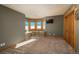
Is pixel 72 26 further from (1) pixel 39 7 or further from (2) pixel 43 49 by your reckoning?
(1) pixel 39 7

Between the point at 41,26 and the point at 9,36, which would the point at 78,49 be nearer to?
the point at 9,36

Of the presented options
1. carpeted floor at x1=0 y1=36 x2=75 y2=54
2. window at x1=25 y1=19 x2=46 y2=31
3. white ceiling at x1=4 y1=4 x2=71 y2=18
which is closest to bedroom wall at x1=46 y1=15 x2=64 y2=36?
window at x1=25 y1=19 x2=46 y2=31

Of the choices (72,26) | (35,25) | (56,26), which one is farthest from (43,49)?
(35,25)

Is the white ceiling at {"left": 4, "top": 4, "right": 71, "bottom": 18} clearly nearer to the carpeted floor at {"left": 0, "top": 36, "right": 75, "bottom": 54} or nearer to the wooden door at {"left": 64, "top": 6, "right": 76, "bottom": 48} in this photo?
the wooden door at {"left": 64, "top": 6, "right": 76, "bottom": 48}

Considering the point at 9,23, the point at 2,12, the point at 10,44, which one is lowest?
the point at 10,44

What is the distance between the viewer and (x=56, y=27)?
27.1ft

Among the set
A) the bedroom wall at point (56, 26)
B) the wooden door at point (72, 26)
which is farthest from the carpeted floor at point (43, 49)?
the bedroom wall at point (56, 26)

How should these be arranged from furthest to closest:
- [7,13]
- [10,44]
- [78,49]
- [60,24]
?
1. [60,24]
2. [10,44]
3. [7,13]
4. [78,49]

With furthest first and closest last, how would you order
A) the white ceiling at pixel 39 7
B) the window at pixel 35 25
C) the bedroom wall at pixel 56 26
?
the window at pixel 35 25 < the bedroom wall at pixel 56 26 < the white ceiling at pixel 39 7

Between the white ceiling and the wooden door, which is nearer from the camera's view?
the wooden door

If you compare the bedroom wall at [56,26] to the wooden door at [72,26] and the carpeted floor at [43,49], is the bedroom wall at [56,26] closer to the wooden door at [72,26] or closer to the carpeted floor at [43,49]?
the wooden door at [72,26]

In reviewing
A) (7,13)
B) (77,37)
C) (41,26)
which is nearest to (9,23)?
(7,13)
